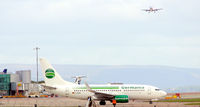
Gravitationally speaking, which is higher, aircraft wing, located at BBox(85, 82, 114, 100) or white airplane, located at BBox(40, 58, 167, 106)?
white airplane, located at BBox(40, 58, 167, 106)

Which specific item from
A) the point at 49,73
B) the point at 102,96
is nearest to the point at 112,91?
the point at 102,96

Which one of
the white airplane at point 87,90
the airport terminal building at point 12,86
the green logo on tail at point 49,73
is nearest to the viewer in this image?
the white airplane at point 87,90

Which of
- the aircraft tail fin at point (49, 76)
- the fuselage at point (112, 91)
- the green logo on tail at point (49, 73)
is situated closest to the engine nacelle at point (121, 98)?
the fuselage at point (112, 91)

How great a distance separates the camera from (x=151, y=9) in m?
99.1

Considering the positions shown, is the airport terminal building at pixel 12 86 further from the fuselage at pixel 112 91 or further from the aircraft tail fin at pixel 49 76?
the fuselage at pixel 112 91

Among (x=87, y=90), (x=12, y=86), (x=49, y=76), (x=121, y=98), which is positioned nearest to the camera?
(x=121, y=98)

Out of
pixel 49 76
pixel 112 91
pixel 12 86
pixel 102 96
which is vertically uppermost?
pixel 12 86

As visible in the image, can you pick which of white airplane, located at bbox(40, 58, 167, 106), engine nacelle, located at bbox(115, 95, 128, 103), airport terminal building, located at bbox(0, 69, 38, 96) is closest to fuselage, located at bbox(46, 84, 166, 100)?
white airplane, located at bbox(40, 58, 167, 106)

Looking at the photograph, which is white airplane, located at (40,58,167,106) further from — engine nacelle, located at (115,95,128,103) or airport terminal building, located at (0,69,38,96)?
airport terminal building, located at (0,69,38,96)

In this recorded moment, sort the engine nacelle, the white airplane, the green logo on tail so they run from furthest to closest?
the green logo on tail → the white airplane → the engine nacelle

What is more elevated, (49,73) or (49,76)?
(49,73)

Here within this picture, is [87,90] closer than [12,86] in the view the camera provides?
Yes

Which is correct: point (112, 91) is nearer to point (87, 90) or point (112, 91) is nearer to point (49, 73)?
point (87, 90)

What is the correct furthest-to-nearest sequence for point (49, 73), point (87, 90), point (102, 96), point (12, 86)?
point (12, 86), point (49, 73), point (87, 90), point (102, 96)
